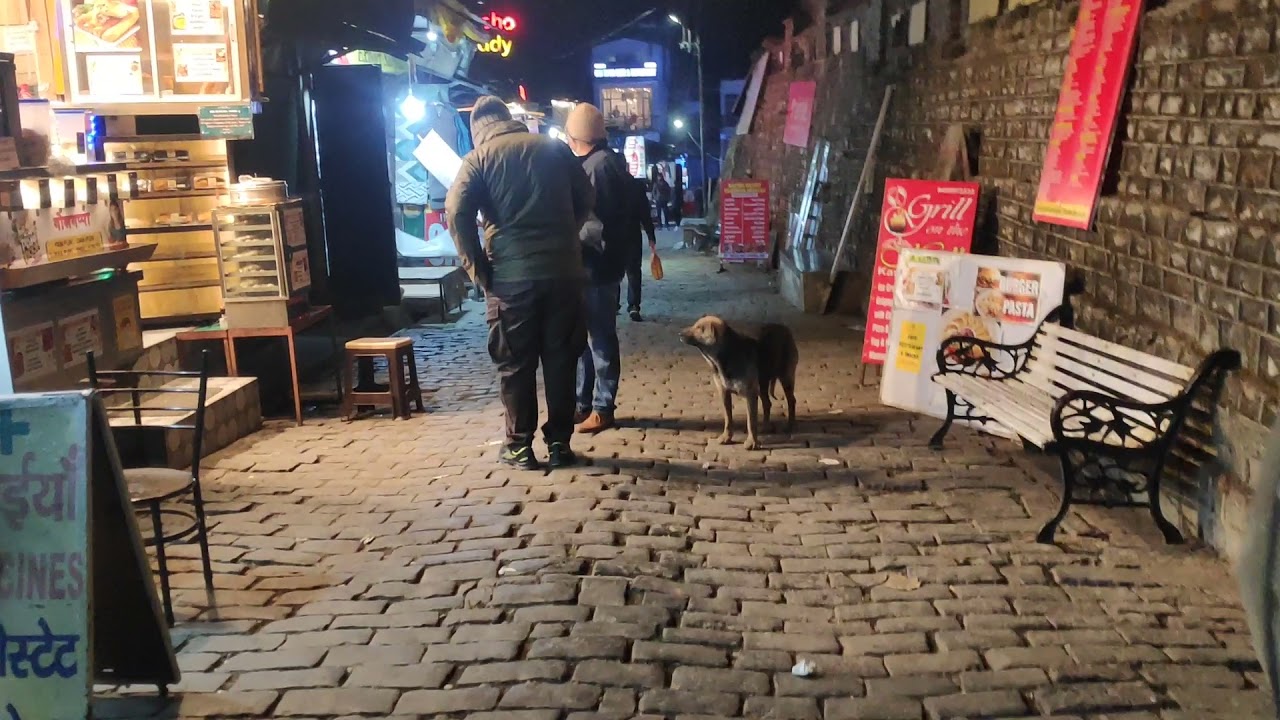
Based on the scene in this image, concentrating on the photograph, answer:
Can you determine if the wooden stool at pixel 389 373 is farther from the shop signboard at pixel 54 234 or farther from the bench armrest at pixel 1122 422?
the bench armrest at pixel 1122 422

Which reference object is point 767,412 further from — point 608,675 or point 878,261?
point 608,675

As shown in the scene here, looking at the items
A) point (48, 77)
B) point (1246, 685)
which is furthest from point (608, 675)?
point (48, 77)

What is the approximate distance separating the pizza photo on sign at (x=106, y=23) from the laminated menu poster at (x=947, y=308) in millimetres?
6119

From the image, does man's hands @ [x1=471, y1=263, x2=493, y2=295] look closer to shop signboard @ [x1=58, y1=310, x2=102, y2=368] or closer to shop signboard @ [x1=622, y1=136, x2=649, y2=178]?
shop signboard @ [x1=58, y1=310, x2=102, y2=368]

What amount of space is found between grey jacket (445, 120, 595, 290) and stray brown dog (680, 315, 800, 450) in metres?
1.11

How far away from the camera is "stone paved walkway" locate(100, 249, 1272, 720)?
12.3ft

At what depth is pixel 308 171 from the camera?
10508 mm

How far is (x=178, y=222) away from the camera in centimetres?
878

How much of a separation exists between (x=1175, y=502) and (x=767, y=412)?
276 cm

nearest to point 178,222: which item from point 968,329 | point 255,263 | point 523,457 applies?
point 255,263

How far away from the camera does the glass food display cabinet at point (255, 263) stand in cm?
757

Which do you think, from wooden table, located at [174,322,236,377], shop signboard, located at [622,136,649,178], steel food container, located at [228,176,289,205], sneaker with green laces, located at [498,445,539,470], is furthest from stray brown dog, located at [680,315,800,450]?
shop signboard, located at [622,136,649,178]

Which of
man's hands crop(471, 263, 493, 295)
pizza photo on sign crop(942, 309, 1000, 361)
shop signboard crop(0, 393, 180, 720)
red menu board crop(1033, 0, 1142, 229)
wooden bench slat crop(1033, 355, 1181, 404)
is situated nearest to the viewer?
shop signboard crop(0, 393, 180, 720)

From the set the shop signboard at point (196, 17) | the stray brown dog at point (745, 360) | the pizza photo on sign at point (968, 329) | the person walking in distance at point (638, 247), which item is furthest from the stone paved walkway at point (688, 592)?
the shop signboard at point (196, 17)
